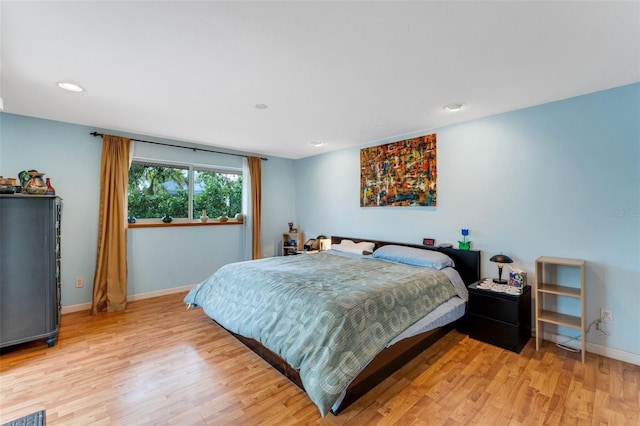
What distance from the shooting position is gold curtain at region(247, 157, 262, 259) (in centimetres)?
477

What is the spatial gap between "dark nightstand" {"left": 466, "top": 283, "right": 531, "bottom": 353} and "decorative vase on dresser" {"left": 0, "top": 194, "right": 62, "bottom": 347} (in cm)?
401

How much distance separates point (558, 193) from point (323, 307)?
2.49 meters

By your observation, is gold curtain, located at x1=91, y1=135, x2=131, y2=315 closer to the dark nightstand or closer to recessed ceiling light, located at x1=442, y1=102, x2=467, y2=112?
recessed ceiling light, located at x1=442, y1=102, x2=467, y2=112

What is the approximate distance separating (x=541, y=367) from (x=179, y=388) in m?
2.80

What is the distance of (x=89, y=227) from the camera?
3.48 meters

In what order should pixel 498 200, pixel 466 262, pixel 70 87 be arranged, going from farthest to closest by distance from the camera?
pixel 466 262, pixel 498 200, pixel 70 87

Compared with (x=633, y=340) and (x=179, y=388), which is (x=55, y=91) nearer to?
(x=179, y=388)

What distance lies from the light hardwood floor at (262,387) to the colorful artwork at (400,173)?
1.77m

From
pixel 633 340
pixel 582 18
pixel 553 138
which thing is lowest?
pixel 633 340

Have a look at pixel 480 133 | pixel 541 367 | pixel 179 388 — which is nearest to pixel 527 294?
pixel 541 367

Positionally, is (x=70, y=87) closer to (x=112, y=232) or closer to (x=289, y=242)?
(x=112, y=232)

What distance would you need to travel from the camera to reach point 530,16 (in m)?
1.49

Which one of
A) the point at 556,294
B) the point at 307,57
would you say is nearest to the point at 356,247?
the point at 556,294

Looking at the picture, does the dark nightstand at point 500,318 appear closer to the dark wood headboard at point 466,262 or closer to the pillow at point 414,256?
the dark wood headboard at point 466,262
